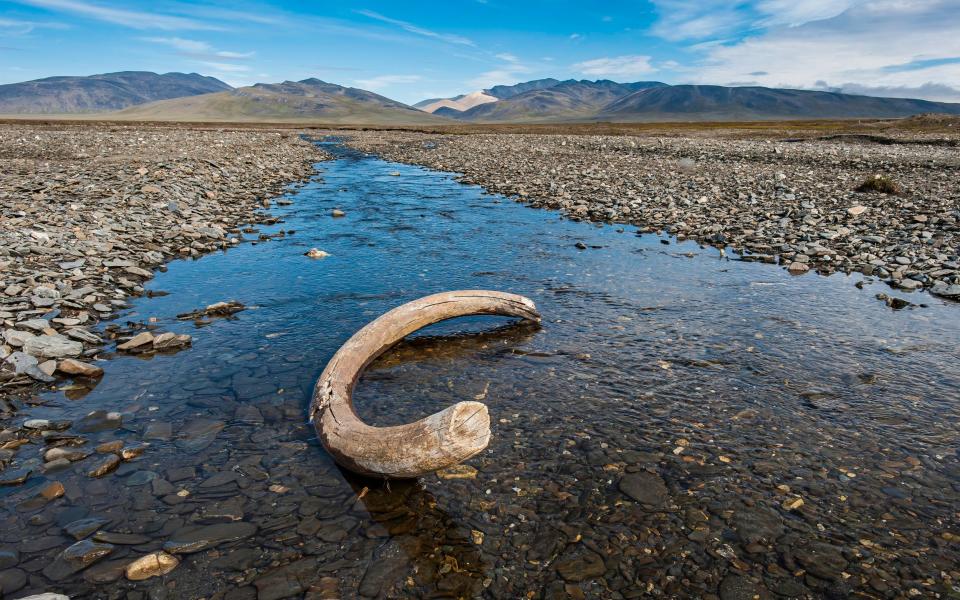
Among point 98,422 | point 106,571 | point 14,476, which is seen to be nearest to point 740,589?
point 106,571

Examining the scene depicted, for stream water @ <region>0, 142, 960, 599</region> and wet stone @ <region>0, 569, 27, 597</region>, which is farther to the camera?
stream water @ <region>0, 142, 960, 599</region>

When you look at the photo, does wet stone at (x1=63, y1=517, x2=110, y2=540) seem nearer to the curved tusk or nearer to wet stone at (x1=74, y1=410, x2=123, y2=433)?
wet stone at (x1=74, y1=410, x2=123, y2=433)

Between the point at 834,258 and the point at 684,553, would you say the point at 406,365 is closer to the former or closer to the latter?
the point at 684,553

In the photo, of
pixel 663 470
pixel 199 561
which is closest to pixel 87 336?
pixel 199 561

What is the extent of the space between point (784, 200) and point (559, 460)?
18.4m

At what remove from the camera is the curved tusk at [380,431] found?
4.86m

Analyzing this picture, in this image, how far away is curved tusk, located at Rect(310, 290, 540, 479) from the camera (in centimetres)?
486

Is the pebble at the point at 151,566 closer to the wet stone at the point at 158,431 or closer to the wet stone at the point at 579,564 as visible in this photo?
the wet stone at the point at 158,431

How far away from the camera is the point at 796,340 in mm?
9000

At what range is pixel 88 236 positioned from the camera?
1349 cm

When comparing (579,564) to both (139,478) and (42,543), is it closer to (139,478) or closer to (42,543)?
(139,478)

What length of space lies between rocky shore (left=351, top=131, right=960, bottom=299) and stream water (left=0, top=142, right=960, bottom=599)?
2472mm

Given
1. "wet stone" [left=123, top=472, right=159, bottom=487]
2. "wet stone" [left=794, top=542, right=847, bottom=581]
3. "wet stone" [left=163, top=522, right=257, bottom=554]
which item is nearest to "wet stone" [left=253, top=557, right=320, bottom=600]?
"wet stone" [left=163, top=522, right=257, bottom=554]

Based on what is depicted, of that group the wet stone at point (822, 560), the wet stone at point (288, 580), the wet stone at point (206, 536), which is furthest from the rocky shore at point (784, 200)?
the wet stone at point (206, 536)
